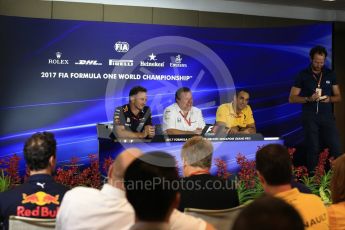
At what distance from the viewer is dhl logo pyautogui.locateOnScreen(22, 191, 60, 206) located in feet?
6.91

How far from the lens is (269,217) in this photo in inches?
35.6

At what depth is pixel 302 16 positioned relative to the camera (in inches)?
293

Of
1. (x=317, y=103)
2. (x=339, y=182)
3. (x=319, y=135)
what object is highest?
A: (x=317, y=103)

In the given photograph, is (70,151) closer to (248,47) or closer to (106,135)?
(106,135)

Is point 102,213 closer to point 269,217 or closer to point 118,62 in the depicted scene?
point 269,217

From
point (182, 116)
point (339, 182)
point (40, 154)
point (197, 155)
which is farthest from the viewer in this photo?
point (182, 116)

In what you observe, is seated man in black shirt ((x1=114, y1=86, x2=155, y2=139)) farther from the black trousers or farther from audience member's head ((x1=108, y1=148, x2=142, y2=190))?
audience member's head ((x1=108, y1=148, x2=142, y2=190))

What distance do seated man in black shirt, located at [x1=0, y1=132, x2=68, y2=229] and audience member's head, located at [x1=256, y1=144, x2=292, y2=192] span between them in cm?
97

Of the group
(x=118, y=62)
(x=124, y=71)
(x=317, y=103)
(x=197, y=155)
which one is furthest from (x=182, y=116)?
(x=197, y=155)

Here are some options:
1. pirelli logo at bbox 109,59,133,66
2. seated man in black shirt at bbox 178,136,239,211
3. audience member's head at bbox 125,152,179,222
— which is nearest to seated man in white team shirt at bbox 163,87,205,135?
pirelli logo at bbox 109,59,133,66

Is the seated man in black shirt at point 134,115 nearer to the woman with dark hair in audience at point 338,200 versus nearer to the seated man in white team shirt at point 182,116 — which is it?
the seated man in white team shirt at point 182,116

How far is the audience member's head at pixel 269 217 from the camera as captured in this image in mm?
899

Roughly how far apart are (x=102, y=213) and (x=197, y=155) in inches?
34.9

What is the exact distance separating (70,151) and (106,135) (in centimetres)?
171
